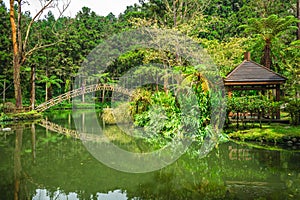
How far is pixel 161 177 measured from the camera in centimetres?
490

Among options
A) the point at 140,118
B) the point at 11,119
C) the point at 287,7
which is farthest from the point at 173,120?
the point at 287,7

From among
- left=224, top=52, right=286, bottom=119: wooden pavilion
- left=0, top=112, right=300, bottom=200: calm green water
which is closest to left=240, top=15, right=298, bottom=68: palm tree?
left=224, top=52, right=286, bottom=119: wooden pavilion

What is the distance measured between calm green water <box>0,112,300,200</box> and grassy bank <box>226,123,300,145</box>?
99 cm

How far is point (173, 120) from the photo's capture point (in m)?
9.05

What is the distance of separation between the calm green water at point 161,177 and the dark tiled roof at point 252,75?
10.3 ft

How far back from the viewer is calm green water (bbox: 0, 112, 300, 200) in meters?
4.13

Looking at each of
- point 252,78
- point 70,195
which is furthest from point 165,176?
point 252,78

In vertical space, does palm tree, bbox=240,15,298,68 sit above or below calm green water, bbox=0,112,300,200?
above

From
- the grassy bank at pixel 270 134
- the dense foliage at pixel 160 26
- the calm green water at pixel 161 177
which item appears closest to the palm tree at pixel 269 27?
the dense foliage at pixel 160 26

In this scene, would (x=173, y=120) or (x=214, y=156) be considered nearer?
(x=214, y=156)

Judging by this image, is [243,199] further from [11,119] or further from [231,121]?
[11,119]

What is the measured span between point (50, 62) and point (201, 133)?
20776mm

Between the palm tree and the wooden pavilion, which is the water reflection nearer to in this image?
the wooden pavilion

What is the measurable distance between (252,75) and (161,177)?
19.8 feet
